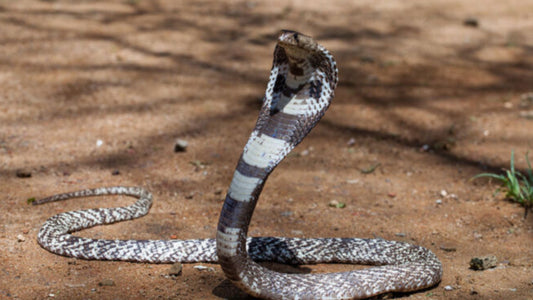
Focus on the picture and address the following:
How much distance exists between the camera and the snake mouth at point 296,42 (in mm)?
3572

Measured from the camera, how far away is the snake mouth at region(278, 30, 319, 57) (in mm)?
3572

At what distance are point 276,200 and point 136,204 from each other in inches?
59.6

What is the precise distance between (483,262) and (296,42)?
8.34 feet

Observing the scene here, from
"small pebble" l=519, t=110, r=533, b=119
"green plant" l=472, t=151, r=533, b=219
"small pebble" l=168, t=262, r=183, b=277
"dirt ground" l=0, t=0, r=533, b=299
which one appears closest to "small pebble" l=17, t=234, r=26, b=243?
"dirt ground" l=0, t=0, r=533, b=299

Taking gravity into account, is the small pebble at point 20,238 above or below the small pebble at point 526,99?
below

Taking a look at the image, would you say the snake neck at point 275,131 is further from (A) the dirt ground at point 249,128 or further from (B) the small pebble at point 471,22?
(B) the small pebble at point 471,22

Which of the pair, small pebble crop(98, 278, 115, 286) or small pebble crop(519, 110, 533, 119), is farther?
small pebble crop(519, 110, 533, 119)

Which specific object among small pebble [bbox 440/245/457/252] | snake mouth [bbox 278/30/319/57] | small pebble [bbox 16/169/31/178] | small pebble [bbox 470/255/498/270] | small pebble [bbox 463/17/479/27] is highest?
snake mouth [bbox 278/30/319/57]

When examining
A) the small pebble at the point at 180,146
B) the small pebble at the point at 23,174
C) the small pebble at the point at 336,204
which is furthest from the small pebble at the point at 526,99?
the small pebble at the point at 23,174

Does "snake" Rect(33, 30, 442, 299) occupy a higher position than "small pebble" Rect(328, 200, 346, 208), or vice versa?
"snake" Rect(33, 30, 442, 299)

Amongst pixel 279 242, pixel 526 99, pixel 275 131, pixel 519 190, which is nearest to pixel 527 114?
pixel 526 99

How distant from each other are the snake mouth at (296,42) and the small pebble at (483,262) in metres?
2.38

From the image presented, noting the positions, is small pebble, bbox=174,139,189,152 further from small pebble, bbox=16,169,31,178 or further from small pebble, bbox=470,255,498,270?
small pebble, bbox=470,255,498,270

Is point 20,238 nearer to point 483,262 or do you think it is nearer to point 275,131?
point 275,131
